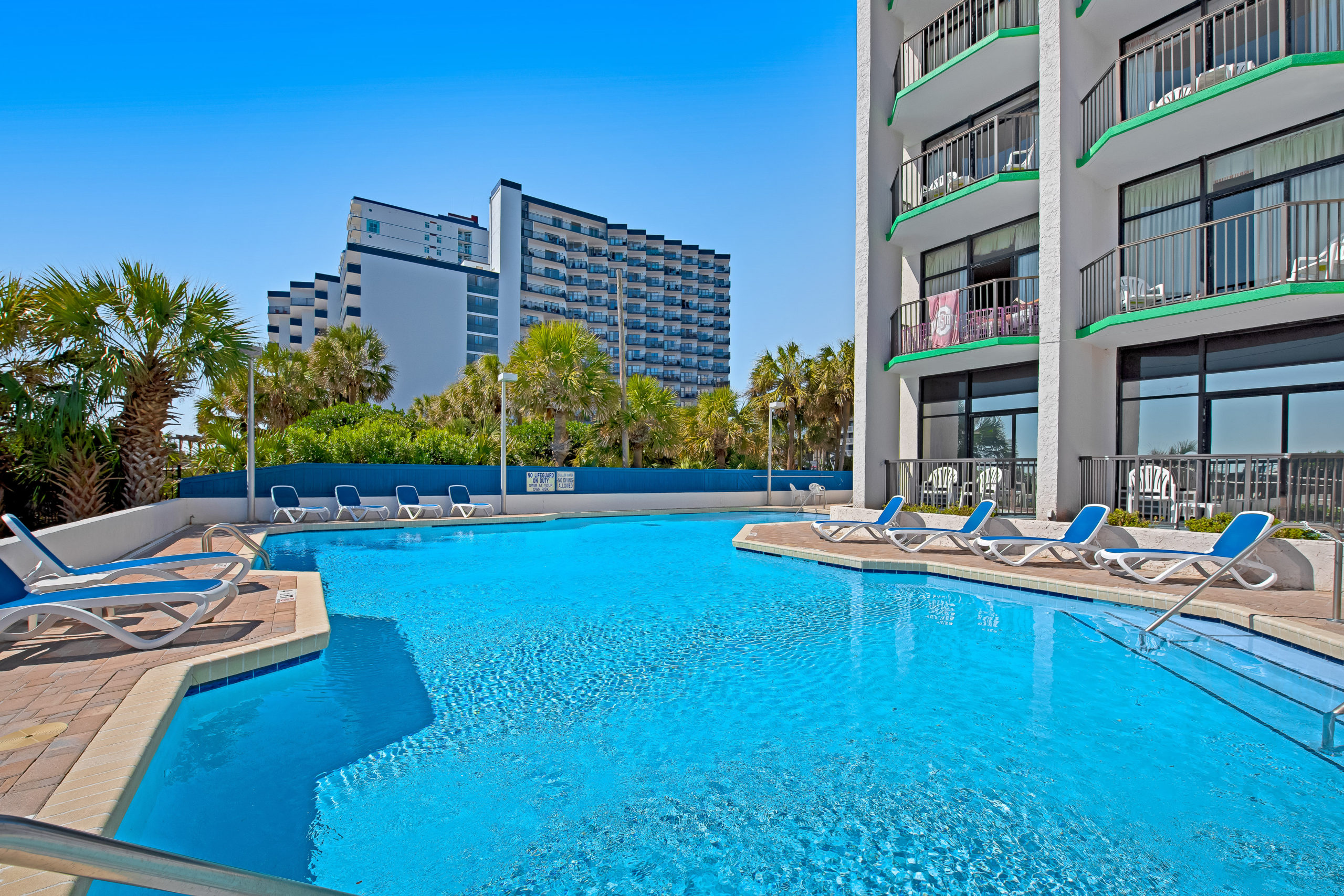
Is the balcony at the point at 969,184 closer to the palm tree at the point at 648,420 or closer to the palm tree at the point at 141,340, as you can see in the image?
the palm tree at the point at 648,420

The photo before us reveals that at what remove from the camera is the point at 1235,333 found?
10617 mm

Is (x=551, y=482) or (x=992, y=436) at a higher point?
(x=992, y=436)

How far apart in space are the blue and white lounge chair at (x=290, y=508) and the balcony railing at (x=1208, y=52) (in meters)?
19.5

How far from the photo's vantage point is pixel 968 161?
48.2ft

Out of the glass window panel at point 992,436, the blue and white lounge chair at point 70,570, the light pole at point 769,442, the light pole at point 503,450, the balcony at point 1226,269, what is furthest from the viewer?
the light pole at point 769,442

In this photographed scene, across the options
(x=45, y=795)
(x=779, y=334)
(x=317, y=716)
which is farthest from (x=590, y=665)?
(x=779, y=334)

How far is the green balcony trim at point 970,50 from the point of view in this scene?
1279 cm

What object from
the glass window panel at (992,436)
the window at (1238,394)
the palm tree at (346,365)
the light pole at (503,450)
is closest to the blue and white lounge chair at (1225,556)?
the window at (1238,394)

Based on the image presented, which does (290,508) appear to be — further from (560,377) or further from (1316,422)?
(1316,422)

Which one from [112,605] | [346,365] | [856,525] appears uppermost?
[346,365]

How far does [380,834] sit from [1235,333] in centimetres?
1329

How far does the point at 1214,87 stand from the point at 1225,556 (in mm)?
6738

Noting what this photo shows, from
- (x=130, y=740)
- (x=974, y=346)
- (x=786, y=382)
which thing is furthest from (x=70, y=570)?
(x=786, y=382)

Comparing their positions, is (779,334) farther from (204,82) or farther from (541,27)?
(204,82)
